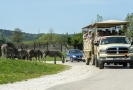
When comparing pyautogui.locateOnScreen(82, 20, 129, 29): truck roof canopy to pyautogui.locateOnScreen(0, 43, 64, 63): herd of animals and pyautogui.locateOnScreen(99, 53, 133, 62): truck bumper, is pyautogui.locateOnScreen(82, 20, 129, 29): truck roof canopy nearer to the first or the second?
pyautogui.locateOnScreen(99, 53, 133, 62): truck bumper

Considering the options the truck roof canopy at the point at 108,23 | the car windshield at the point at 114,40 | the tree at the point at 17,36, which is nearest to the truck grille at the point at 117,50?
the car windshield at the point at 114,40

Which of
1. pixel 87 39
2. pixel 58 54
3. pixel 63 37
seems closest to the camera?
pixel 87 39

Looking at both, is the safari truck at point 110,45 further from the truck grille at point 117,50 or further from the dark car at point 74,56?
the dark car at point 74,56

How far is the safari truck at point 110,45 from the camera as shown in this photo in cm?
2841

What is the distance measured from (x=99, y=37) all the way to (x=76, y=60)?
15.8 metres

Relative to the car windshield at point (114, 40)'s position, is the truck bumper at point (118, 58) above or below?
below

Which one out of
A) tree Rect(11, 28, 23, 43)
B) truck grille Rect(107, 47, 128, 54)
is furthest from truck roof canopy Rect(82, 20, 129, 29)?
tree Rect(11, 28, 23, 43)

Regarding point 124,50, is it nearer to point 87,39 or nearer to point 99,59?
point 99,59

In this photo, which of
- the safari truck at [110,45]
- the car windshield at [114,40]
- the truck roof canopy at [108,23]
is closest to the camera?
the safari truck at [110,45]

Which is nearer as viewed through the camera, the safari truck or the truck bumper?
the truck bumper

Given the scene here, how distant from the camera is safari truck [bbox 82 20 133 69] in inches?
1118

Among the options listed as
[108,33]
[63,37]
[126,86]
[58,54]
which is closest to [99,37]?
[108,33]

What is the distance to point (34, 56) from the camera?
4275cm

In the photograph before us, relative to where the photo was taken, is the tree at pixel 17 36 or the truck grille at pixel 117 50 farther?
the tree at pixel 17 36
